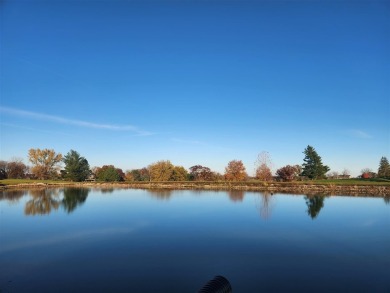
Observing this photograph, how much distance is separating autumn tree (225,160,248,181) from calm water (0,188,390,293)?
4572 centimetres

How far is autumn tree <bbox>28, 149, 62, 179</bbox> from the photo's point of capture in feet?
230

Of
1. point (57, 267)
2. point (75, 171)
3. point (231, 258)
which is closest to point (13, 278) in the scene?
point (57, 267)

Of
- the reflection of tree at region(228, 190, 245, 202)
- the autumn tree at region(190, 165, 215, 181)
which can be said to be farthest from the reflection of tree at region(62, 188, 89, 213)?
the autumn tree at region(190, 165, 215, 181)

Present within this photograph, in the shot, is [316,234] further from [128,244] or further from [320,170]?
[320,170]

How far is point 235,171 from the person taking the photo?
63.7 meters

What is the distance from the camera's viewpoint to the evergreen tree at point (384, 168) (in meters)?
64.1

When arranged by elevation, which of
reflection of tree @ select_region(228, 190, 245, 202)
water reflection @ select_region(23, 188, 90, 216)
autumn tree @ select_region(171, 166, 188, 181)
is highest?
autumn tree @ select_region(171, 166, 188, 181)

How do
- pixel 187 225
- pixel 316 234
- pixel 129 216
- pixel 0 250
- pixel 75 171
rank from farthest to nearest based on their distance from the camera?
pixel 75 171, pixel 129 216, pixel 187 225, pixel 316 234, pixel 0 250

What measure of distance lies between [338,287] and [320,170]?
55107 mm

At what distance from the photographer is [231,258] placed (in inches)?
363

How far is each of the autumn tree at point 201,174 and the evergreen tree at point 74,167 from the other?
78.6 feet

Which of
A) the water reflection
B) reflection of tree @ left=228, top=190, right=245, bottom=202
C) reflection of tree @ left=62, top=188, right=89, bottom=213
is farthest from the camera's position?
reflection of tree @ left=228, top=190, right=245, bottom=202

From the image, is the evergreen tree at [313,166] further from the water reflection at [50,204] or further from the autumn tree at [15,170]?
the autumn tree at [15,170]

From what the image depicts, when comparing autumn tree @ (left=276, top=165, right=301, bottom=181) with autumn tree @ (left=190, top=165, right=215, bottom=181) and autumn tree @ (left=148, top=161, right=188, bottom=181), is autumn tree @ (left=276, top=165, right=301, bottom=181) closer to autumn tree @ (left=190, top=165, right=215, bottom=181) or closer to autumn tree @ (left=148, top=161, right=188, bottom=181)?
autumn tree @ (left=190, top=165, right=215, bottom=181)
